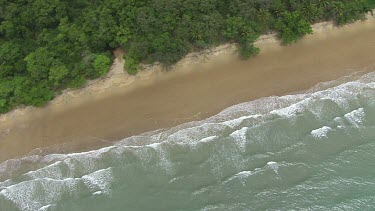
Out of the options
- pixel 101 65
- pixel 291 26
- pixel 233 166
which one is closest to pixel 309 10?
pixel 291 26

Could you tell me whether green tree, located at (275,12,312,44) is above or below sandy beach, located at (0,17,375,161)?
above

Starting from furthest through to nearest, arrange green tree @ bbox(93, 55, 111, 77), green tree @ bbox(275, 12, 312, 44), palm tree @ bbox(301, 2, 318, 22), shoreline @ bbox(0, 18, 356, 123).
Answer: palm tree @ bbox(301, 2, 318, 22), green tree @ bbox(275, 12, 312, 44), shoreline @ bbox(0, 18, 356, 123), green tree @ bbox(93, 55, 111, 77)

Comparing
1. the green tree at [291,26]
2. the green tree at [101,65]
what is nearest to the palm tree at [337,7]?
the green tree at [291,26]

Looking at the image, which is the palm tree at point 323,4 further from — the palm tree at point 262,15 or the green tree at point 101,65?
the green tree at point 101,65

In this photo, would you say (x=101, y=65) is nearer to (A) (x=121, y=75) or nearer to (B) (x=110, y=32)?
(A) (x=121, y=75)

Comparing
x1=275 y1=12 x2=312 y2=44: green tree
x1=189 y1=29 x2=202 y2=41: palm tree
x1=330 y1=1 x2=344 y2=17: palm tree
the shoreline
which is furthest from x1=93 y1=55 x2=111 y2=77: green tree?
x1=330 y1=1 x2=344 y2=17: palm tree

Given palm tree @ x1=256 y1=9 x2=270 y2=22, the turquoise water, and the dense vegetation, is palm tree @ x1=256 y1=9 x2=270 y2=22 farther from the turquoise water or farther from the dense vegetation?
the turquoise water

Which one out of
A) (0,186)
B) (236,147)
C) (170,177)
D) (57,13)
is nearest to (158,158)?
(170,177)
